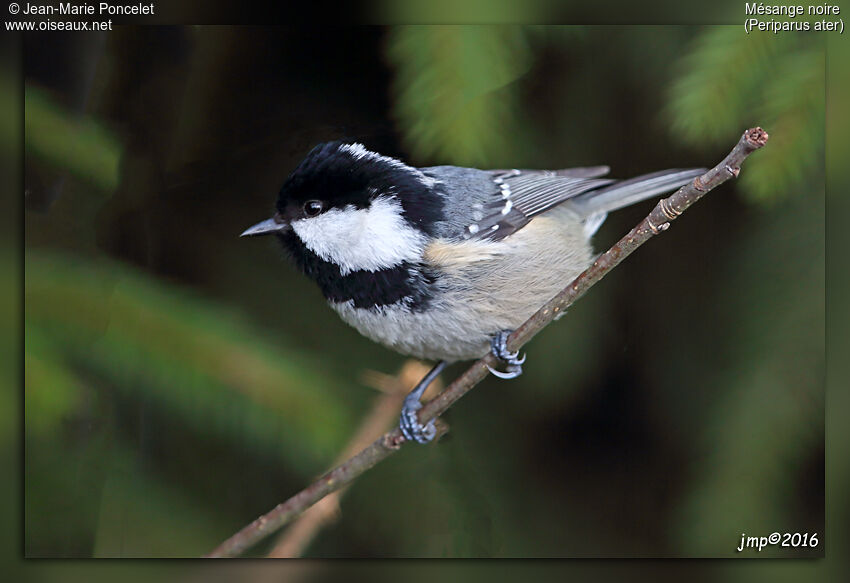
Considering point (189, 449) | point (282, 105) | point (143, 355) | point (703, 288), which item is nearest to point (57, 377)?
point (143, 355)

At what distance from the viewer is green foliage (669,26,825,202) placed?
46.7 inches

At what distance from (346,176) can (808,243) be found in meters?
0.71

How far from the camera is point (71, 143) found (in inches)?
50.2

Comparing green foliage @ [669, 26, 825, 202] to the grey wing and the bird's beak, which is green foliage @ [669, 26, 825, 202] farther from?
the bird's beak

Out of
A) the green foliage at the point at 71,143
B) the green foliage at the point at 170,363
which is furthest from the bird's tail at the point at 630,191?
the green foliage at the point at 71,143

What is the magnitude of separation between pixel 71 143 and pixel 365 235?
1.62ft

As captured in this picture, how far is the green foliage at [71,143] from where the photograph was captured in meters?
1.26

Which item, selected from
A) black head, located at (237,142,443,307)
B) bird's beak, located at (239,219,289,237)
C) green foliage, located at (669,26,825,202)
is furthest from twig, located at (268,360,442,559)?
green foliage, located at (669,26,825,202)

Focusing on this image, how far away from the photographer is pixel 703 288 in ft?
4.10

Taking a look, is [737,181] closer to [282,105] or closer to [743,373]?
[743,373]

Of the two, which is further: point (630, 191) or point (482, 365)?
point (630, 191)

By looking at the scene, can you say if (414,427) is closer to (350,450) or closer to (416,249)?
(350,450)

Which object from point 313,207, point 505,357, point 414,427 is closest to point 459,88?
point 313,207

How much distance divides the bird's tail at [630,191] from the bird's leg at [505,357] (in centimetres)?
30
